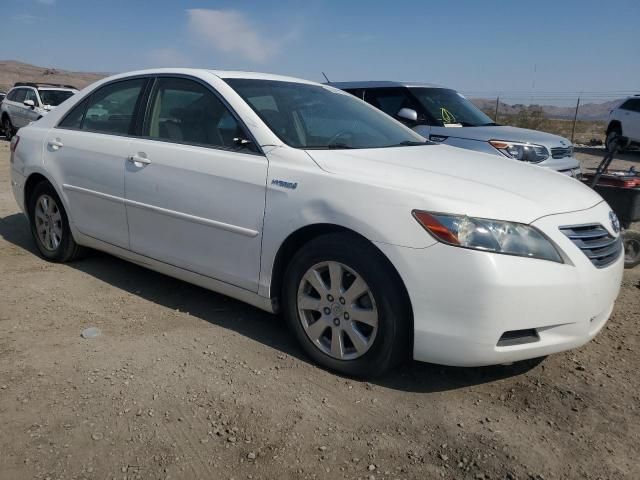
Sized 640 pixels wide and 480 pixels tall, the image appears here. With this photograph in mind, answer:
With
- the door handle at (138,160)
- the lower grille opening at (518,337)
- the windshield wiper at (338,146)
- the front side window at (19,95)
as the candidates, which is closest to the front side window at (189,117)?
the door handle at (138,160)

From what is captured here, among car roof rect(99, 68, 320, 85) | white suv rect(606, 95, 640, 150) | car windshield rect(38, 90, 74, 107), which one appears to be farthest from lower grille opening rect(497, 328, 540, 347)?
car windshield rect(38, 90, 74, 107)

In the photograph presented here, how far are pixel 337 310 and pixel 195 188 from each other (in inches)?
47.8

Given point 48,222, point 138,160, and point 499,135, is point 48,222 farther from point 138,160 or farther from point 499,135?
point 499,135

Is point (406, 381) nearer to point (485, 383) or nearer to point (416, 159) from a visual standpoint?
point (485, 383)

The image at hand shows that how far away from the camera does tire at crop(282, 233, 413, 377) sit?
2.93m

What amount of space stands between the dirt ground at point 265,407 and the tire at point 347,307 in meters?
0.15

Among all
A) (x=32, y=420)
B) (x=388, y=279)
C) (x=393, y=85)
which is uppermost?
(x=393, y=85)

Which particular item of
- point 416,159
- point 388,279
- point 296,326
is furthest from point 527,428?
point 416,159

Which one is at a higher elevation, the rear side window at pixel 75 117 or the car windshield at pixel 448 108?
the car windshield at pixel 448 108

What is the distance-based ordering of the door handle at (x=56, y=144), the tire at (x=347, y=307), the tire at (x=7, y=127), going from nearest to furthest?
the tire at (x=347, y=307), the door handle at (x=56, y=144), the tire at (x=7, y=127)

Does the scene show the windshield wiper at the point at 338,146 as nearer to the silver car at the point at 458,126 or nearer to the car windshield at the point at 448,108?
the silver car at the point at 458,126

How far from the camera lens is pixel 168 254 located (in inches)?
154

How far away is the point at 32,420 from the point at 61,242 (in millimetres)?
2451

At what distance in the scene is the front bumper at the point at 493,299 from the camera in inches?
106
